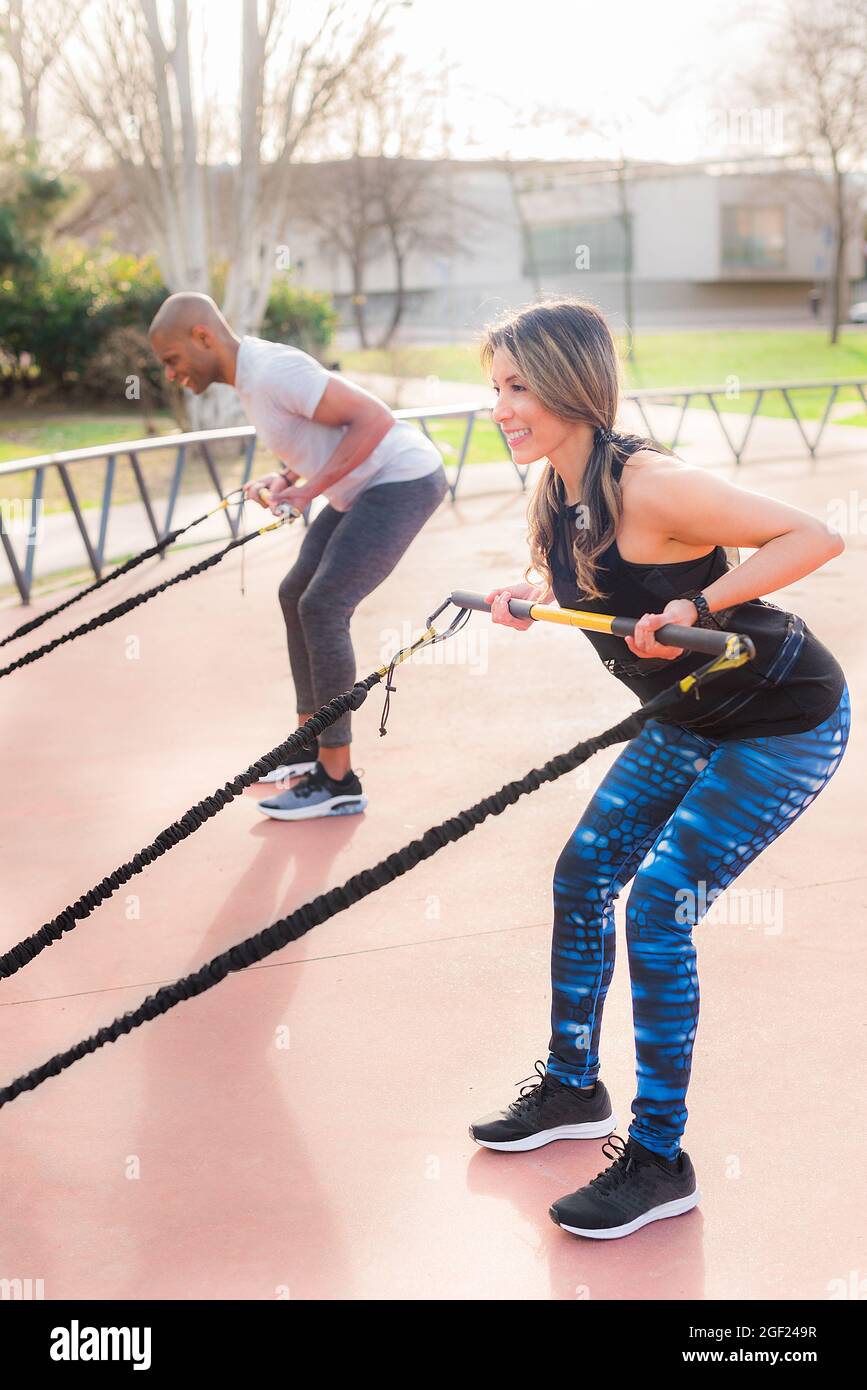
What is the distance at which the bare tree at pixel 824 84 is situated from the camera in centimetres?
3472

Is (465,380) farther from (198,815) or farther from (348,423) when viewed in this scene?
(198,815)

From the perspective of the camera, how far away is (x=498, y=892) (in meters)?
4.35

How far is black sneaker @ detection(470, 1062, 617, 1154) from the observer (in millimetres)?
2963

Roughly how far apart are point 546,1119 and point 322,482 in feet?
8.46

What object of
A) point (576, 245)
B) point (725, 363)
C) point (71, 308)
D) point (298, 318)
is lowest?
point (725, 363)

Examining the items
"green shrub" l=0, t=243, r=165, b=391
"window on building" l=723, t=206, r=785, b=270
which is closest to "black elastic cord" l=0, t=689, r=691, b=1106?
"green shrub" l=0, t=243, r=165, b=391

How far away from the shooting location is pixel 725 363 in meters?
30.6

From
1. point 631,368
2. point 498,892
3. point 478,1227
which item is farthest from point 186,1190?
point 631,368

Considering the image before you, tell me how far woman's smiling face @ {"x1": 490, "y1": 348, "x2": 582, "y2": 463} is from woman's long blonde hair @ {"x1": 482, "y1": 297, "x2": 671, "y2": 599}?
18 mm

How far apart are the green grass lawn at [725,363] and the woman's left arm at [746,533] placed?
56.1ft

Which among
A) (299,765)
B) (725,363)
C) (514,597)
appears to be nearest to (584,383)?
(514,597)

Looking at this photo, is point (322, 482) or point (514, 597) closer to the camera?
point (514, 597)
